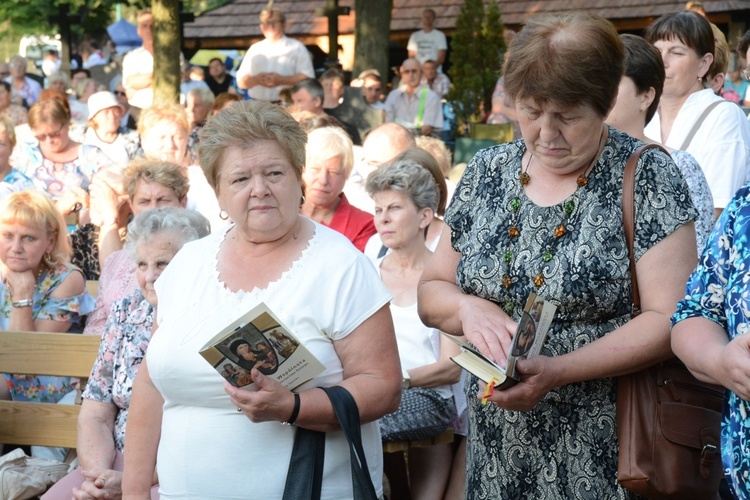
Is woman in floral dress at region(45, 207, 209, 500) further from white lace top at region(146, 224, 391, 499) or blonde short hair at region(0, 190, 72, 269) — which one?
blonde short hair at region(0, 190, 72, 269)

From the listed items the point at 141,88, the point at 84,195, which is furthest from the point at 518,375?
the point at 141,88

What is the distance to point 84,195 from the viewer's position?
8.35 m

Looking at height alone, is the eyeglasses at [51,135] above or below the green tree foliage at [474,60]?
below

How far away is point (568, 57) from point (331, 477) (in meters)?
1.49

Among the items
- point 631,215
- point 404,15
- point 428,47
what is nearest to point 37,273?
point 631,215

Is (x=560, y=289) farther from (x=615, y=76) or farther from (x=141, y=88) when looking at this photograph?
(x=141, y=88)

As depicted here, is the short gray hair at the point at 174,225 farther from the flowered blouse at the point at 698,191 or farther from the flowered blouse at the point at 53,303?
the flowered blouse at the point at 698,191

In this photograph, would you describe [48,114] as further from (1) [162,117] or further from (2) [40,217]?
(2) [40,217]

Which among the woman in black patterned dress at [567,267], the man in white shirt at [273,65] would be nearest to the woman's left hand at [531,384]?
the woman in black patterned dress at [567,267]

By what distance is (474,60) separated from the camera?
15641 mm

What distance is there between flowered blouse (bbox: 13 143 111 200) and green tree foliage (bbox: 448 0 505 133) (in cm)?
731

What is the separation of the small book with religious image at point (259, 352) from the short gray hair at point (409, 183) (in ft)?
8.83

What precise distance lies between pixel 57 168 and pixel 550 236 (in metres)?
6.96

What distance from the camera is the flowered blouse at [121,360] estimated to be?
4.40 metres
